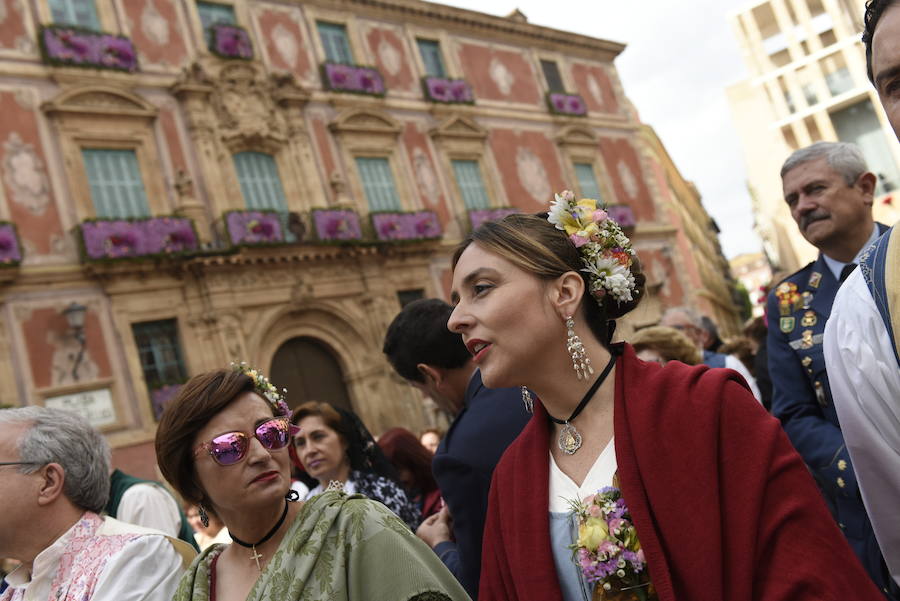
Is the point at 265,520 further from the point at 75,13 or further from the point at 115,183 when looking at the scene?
the point at 75,13

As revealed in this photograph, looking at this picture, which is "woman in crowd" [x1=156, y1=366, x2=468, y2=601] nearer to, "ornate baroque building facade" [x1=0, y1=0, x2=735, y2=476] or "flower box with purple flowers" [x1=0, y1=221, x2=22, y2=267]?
"ornate baroque building facade" [x1=0, y1=0, x2=735, y2=476]

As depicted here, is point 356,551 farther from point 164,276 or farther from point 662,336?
point 164,276

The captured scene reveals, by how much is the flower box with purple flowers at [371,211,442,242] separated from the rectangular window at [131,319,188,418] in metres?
5.24

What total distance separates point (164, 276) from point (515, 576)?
14.4 metres

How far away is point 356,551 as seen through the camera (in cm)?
252

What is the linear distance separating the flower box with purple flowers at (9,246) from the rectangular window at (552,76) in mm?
15914

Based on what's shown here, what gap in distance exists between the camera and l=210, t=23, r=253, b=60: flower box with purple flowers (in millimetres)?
17578

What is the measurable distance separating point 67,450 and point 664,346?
3.27m

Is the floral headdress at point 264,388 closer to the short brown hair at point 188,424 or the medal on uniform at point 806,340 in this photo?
the short brown hair at point 188,424

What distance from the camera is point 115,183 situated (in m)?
15.6

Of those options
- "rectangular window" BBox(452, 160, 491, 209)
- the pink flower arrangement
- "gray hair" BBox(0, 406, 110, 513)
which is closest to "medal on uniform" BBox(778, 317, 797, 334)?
the pink flower arrangement

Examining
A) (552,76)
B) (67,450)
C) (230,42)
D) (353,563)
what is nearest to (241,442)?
(353,563)

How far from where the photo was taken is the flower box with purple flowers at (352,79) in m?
19.2

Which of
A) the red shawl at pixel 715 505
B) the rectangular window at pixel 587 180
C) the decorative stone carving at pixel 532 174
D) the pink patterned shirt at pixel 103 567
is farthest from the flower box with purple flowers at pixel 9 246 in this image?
the rectangular window at pixel 587 180
